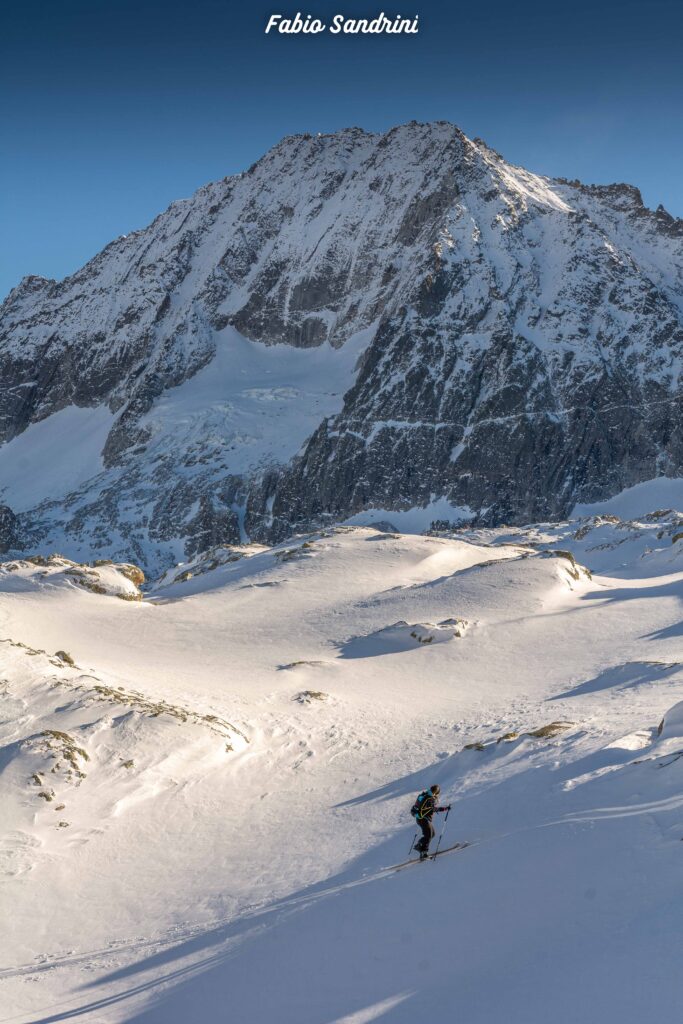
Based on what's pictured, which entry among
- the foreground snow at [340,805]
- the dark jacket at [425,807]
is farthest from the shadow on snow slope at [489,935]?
the dark jacket at [425,807]

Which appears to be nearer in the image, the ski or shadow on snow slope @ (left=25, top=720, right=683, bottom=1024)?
shadow on snow slope @ (left=25, top=720, right=683, bottom=1024)

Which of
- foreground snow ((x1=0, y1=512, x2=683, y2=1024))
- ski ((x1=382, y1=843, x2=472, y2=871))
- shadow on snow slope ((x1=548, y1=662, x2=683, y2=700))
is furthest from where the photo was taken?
shadow on snow slope ((x1=548, y1=662, x2=683, y2=700))

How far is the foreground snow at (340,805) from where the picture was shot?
585 inches

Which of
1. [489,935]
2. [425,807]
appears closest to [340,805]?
[425,807]

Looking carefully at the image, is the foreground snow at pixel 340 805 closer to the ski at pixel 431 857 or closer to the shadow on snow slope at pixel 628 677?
the shadow on snow slope at pixel 628 677

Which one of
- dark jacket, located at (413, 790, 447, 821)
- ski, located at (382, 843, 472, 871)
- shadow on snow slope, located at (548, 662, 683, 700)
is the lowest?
shadow on snow slope, located at (548, 662, 683, 700)

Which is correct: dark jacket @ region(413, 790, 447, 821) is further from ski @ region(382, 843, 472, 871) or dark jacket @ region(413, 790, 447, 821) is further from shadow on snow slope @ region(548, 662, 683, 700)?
shadow on snow slope @ region(548, 662, 683, 700)

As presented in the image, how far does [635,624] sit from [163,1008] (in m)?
33.3

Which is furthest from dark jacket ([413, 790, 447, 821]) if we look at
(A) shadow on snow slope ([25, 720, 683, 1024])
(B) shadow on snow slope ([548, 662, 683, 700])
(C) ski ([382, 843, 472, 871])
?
(B) shadow on snow slope ([548, 662, 683, 700])

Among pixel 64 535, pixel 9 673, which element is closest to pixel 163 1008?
pixel 9 673

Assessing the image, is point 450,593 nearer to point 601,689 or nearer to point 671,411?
point 601,689

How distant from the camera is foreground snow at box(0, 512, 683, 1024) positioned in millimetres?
14867

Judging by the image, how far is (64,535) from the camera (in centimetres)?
18275

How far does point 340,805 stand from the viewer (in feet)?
83.6
